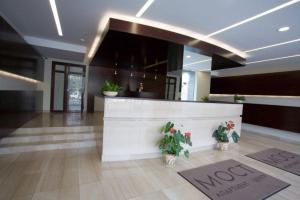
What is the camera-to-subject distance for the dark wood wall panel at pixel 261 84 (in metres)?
5.67

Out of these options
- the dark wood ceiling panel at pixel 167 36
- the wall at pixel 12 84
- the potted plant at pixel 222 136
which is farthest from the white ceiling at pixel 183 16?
the potted plant at pixel 222 136

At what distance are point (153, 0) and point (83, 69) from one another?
5.43 meters

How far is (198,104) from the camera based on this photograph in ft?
12.7

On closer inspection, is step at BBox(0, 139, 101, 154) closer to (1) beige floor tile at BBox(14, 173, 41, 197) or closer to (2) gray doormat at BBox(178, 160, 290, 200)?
(1) beige floor tile at BBox(14, 173, 41, 197)

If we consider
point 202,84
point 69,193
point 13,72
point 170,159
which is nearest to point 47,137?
point 13,72

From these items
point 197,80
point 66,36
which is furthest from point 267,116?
point 66,36

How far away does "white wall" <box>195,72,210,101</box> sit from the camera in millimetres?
7882

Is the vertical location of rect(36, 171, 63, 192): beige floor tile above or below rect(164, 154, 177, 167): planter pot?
below

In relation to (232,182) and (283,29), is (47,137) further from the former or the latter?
(283,29)

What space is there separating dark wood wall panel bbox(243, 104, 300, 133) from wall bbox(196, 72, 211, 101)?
6.42 feet

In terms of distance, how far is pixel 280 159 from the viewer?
367 cm

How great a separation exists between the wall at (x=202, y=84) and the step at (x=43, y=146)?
579 centimetres

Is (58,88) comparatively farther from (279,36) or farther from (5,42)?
(279,36)

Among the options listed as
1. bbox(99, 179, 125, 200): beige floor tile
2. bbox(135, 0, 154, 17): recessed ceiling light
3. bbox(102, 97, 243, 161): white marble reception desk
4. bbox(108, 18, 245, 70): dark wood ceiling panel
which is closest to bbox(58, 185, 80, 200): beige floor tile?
bbox(99, 179, 125, 200): beige floor tile
